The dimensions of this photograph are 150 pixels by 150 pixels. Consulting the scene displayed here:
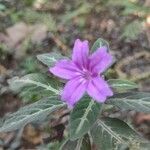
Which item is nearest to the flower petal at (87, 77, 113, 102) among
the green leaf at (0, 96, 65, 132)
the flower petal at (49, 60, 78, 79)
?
the flower petal at (49, 60, 78, 79)

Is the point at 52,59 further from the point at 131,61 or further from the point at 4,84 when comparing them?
the point at 131,61

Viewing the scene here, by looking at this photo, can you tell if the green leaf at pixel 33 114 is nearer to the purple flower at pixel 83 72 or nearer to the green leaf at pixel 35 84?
the green leaf at pixel 35 84

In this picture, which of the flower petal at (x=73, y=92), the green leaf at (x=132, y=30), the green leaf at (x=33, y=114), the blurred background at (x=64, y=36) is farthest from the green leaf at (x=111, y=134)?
the green leaf at (x=132, y=30)

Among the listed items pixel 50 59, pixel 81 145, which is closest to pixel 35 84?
pixel 50 59

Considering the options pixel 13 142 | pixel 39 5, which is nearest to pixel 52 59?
pixel 13 142

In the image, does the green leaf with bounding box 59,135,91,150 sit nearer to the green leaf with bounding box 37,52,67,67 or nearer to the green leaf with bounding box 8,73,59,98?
the green leaf with bounding box 8,73,59,98
